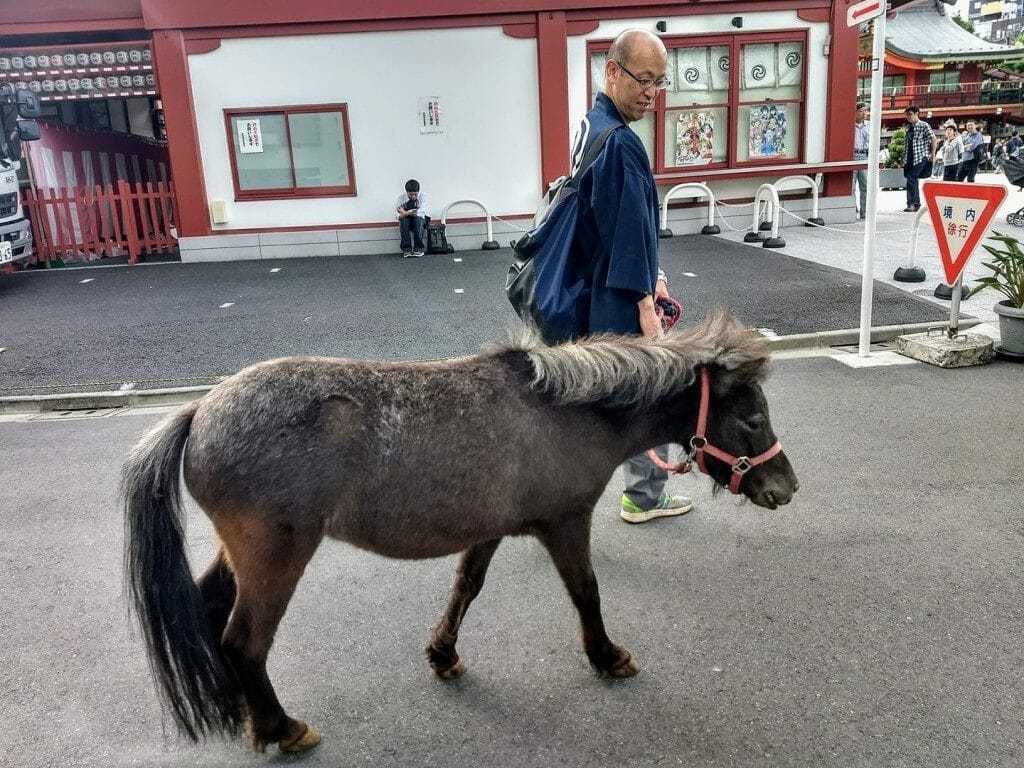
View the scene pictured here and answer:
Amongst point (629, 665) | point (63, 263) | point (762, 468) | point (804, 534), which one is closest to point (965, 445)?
point (804, 534)

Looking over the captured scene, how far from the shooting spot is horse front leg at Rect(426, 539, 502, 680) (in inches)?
112

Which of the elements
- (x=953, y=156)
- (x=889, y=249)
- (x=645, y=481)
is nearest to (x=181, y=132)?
(x=889, y=249)

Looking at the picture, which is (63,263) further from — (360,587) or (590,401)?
(590,401)

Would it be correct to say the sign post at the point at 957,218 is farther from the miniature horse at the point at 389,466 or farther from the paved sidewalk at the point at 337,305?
the miniature horse at the point at 389,466

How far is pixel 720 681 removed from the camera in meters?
2.77

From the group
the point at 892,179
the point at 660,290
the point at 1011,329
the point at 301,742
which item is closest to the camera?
the point at 301,742

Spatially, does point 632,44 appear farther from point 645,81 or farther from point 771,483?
point 771,483

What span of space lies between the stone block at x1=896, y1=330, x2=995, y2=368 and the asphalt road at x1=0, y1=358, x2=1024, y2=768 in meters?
1.76

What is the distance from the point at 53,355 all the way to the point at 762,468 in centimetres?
737

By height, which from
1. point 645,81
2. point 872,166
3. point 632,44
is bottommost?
point 872,166

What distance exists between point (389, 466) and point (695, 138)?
12949 mm

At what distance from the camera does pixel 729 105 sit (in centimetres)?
1360

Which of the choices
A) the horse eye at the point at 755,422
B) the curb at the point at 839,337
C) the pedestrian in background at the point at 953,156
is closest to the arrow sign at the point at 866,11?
the curb at the point at 839,337

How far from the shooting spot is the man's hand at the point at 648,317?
3.10 meters
